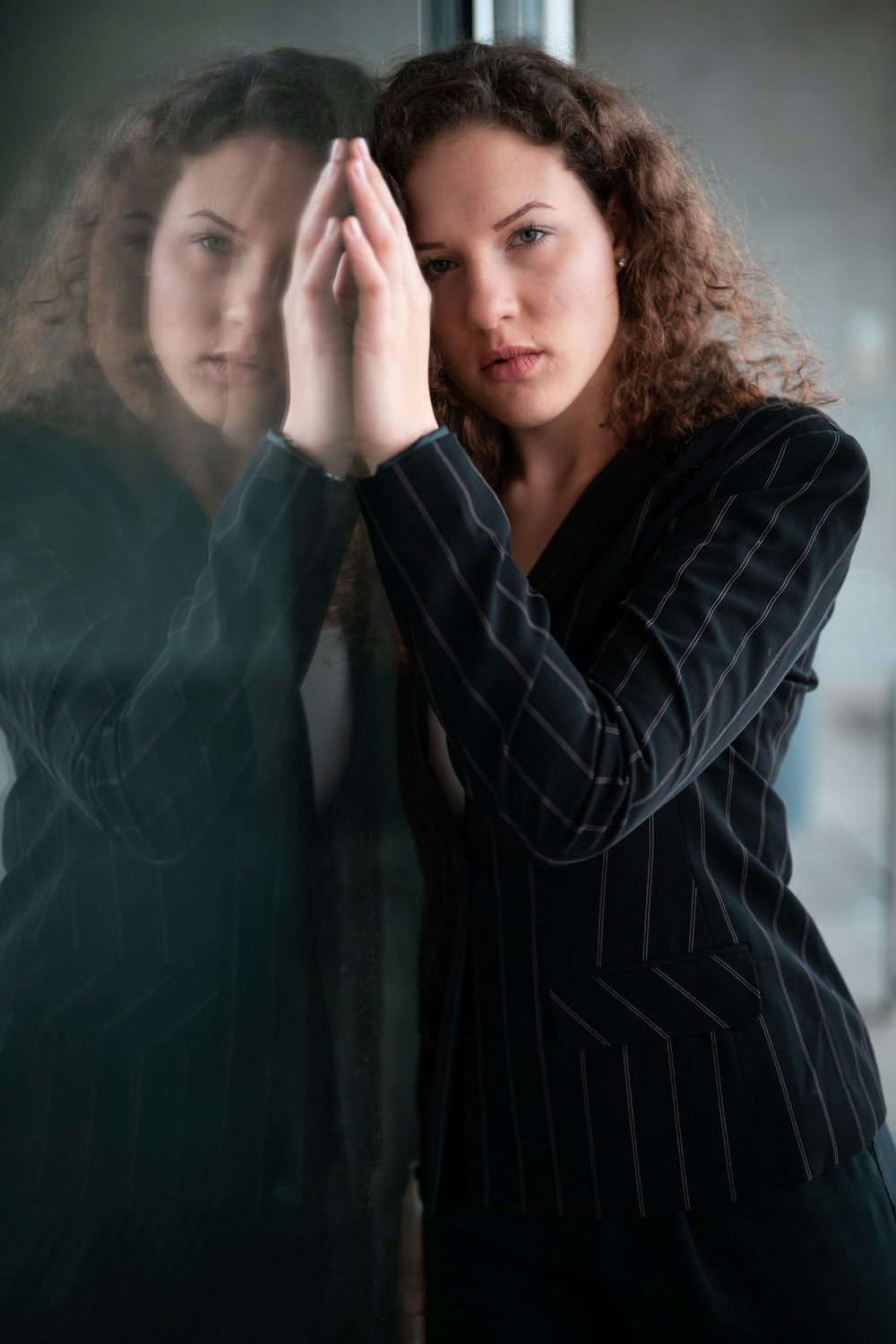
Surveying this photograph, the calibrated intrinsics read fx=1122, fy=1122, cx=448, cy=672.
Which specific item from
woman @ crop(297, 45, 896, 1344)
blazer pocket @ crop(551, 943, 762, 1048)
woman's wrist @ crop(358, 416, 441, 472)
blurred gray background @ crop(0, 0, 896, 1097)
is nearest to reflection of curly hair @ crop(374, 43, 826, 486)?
woman @ crop(297, 45, 896, 1344)

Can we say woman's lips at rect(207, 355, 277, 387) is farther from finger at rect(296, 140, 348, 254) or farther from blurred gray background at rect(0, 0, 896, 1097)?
blurred gray background at rect(0, 0, 896, 1097)

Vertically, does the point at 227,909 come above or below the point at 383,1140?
above

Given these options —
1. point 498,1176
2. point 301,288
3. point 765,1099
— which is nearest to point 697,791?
point 765,1099

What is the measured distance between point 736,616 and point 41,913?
18.0 inches

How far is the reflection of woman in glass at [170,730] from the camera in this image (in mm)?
547

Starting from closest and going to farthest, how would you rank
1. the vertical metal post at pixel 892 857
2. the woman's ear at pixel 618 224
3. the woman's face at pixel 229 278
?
the woman's face at pixel 229 278, the woman's ear at pixel 618 224, the vertical metal post at pixel 892 857

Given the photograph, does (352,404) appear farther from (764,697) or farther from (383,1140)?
(383,1140)

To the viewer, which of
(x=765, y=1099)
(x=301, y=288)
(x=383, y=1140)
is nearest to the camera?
(x=301, y=288)

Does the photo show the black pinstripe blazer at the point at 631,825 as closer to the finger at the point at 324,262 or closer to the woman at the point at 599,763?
the woman at the point at 599,763

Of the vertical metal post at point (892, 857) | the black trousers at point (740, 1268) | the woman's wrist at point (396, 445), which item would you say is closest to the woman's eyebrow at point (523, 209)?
the woman's wrist at point (396, 445)

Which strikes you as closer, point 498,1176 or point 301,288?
point 301,288

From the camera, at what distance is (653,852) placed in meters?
0.81

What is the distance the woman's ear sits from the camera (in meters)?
0.93

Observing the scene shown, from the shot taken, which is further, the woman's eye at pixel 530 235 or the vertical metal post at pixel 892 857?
the vertical metal post at pixel 892 857
